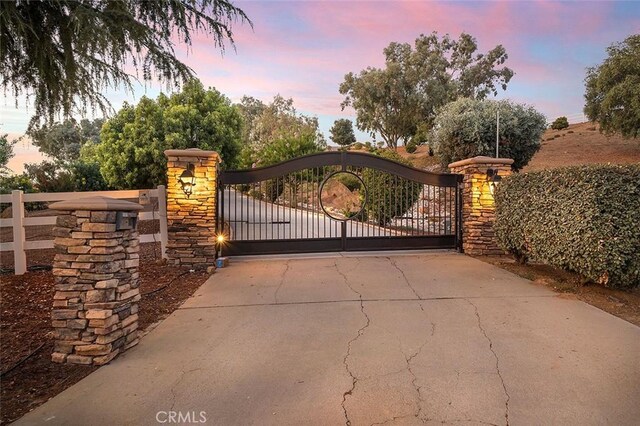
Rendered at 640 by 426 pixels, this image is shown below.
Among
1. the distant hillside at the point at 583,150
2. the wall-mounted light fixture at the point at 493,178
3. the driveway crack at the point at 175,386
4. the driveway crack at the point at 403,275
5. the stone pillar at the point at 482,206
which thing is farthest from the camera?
the distant hillside at the point at 583,150

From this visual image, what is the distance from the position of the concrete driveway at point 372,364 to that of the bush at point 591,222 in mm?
612

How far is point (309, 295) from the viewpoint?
16.2ft

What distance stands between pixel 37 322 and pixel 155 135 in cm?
816

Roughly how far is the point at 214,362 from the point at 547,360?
2.75 m

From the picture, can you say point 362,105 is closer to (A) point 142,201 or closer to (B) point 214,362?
(A) point 142,201

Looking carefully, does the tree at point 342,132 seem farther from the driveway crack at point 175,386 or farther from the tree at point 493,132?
the driveway crack at point 175,386

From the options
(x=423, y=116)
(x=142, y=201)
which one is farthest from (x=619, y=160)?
(x=142, y=201)

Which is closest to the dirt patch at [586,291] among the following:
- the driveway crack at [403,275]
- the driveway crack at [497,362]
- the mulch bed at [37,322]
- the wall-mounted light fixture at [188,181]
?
the driveway crack at [497,362]

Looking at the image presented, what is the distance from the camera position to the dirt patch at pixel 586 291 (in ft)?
14.3

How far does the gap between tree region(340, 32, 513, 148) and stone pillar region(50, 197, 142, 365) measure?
99.5 ft

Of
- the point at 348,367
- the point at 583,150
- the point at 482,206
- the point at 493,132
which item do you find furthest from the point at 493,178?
the point at 583,150

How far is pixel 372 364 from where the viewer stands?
298cm

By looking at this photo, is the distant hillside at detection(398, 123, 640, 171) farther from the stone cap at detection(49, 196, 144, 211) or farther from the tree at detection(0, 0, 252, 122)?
the stone cap at detection(49, 196, 144, 211)

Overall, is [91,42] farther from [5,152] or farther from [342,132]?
[342,132]
